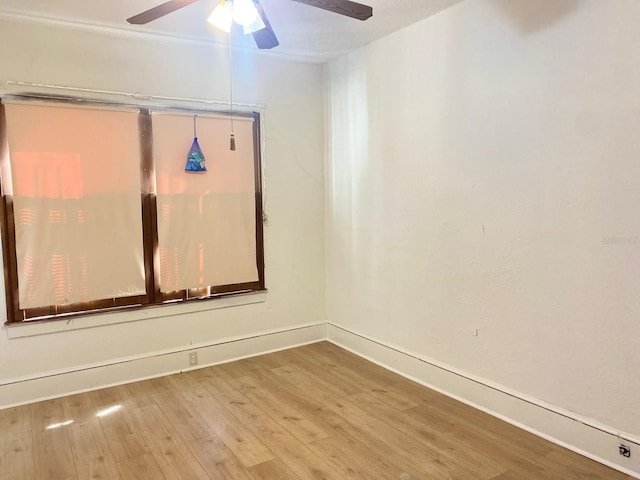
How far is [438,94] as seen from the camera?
331cm

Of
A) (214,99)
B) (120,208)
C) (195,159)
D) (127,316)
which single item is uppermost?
(214,99)

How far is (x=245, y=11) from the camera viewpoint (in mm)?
2314

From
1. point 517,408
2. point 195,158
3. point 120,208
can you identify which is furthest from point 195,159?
point 517,408

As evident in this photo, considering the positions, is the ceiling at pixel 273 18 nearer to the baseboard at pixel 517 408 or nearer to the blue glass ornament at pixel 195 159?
the blue glass ornament at pixel 195 159

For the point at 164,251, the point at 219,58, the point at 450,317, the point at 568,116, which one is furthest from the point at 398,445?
the point at 219,58

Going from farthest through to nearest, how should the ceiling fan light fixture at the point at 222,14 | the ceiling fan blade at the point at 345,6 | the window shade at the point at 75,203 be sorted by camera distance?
the window shade at the point at 75,203 → the ceiling fan light fixture at the point at 222,14 → the ceiling fan blade at the point at 345,6

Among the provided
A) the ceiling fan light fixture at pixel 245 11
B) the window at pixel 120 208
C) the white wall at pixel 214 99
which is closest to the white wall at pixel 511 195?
the white wall at pixel 214 99

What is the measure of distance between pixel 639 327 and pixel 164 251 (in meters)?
3.25

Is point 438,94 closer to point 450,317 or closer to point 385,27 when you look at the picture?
point 385,27

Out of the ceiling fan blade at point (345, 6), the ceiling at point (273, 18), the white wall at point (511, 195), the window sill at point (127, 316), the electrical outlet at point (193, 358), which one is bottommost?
the electrical outlet at point (193, 358)

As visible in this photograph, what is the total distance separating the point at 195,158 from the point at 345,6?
1996mm

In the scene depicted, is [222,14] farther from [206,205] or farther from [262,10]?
[206,205]

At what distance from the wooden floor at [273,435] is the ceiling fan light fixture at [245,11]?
2.38 metres

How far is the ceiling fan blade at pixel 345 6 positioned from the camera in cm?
221
